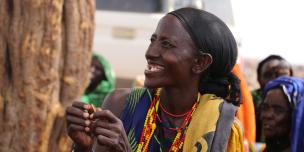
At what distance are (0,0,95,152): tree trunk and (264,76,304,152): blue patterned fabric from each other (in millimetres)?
2080

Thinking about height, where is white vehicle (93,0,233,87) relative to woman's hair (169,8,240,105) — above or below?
below

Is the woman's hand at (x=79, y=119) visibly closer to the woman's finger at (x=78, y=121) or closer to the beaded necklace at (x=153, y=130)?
the woman's finger at (x=78, y=121)

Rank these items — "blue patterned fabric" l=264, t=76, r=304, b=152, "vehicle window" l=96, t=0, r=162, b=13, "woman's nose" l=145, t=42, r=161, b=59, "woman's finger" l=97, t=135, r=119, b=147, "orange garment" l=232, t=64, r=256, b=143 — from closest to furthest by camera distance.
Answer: "woman's finger" l=97, t=135, r=119, b=147
"woman's nose" l=145, t=42, r=161, b=59
"blue patterned fabric" l=264, t=76, r=304, b=152
"orange garment" l=232, t=64, r=256, b=143
"vehicle window" l=96, t=0, r=162, b=13

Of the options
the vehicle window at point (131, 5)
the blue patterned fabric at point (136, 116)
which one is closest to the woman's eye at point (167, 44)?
the blue patterned fabric at point (136, 116)

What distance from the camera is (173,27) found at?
4867 mm

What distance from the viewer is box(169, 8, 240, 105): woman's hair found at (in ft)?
16.0

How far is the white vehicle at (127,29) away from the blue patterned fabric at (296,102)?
486 cm

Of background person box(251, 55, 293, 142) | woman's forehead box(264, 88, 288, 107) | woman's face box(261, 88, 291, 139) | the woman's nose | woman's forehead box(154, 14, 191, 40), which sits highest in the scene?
woman's forehead box(154, 14, 191, 40)

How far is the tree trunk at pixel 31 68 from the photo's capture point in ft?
27.3

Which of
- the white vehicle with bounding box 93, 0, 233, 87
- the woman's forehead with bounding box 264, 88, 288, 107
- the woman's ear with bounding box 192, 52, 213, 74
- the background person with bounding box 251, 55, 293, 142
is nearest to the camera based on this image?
the woman's ear with bounding box 192, 52, 213, 74

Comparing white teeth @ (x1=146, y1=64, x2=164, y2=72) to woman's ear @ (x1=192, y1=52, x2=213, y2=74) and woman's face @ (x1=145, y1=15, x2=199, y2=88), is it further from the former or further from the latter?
woman's ear @ (x1=192, y1=52, x2=213, y2=74)

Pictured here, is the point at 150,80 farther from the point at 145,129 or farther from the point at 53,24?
the point at 53,24

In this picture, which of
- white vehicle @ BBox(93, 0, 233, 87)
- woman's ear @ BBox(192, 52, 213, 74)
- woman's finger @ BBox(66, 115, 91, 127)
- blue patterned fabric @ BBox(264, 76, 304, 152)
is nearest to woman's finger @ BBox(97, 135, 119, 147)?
woman's finger @ BBox(66, 115, 91, 127)

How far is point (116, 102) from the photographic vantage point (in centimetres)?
505
